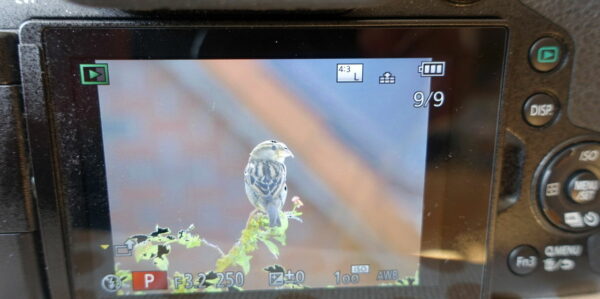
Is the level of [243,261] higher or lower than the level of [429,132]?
lower

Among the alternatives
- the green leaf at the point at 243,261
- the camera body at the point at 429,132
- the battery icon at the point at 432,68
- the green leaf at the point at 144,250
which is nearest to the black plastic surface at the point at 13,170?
the camera body at the point at 429,132

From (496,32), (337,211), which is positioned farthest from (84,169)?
(496,32)

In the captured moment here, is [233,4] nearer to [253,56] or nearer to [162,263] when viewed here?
[253,56]

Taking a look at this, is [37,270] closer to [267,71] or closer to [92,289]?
[92,289]

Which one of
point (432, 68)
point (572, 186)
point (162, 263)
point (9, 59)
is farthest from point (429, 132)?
point (9, 59)

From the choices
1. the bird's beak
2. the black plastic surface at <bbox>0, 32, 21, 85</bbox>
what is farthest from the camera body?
the bird's beak

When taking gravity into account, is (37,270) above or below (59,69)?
below

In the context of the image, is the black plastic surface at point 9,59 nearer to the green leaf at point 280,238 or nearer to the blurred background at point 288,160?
the blurred background at point 288,160
